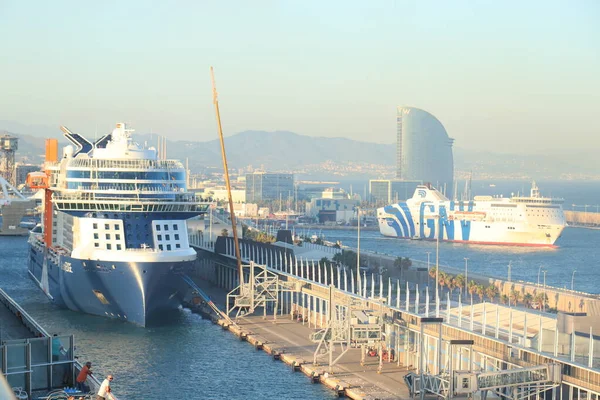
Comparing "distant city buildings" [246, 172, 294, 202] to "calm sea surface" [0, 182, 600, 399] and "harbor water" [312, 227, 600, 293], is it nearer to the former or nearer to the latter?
"harbor water" [312, 227, 600, 293]

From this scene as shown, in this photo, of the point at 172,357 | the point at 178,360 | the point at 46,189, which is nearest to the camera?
the point at 178,360

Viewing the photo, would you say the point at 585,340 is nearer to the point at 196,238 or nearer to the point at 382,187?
the point at 196,238

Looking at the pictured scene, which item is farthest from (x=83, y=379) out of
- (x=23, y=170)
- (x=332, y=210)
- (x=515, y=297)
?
(x=23, y=170)

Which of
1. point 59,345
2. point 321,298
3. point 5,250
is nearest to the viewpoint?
point 59,345

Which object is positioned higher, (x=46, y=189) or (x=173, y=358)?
(x=46, y=189)

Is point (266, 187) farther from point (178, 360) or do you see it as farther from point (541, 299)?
point (178, 360)

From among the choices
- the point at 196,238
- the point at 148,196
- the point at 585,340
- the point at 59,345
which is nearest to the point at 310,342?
the point at 148,196

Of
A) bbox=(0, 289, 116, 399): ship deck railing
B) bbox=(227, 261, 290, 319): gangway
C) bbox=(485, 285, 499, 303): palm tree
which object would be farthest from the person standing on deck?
bbox=(485, 285, 499, 303): palm tree
